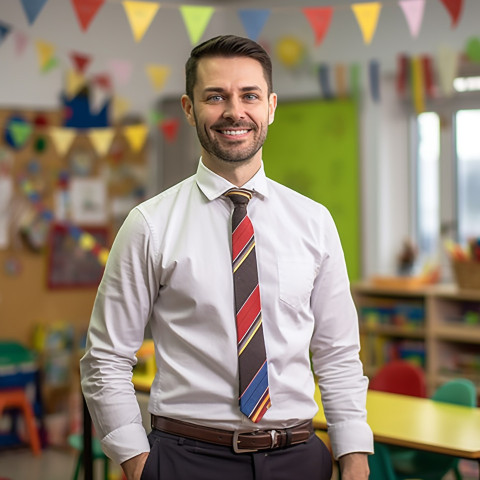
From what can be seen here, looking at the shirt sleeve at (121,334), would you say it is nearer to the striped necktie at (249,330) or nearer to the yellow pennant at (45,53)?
the striped necktie at (249,330)

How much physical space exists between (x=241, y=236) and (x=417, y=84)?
3.85m

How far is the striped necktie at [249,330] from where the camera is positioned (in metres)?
1.61

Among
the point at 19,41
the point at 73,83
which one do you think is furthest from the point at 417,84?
the point at 19,41

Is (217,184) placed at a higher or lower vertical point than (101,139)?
lower

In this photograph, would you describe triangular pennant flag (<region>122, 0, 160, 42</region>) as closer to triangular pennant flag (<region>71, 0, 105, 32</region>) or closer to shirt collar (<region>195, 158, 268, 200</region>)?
triangular pennant flag (<region>71, 0, 105, 32</region>)

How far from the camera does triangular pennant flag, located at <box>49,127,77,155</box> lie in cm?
509

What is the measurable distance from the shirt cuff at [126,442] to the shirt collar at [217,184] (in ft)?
1.69

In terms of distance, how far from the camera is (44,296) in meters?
5.34

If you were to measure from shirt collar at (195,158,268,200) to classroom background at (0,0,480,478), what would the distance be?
3178mm

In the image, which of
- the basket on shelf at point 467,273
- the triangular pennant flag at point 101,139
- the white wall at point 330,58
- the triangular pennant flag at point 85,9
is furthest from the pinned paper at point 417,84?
the triangular pennant flag at point 85,9

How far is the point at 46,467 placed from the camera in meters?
4.47

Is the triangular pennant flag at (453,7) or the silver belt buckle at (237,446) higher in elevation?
the triangular pennant flag at (453,7)

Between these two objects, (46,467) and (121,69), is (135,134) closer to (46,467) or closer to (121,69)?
(121,69)

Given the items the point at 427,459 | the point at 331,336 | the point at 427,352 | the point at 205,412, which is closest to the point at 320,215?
the point at 331,336
